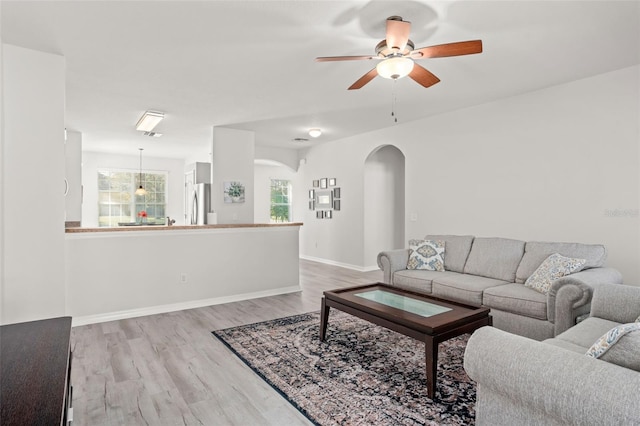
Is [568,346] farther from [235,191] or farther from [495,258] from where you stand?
[235,191]

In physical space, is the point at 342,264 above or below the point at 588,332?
below

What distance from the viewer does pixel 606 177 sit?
12.2 feet

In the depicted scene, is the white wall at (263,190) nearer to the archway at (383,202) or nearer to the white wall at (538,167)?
the archway at (383,202)

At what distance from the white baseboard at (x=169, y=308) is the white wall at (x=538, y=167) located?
2.49 metres

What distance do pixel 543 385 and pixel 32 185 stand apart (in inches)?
149

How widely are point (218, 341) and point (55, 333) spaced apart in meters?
1.84

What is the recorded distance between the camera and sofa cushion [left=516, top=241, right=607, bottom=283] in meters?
3.32

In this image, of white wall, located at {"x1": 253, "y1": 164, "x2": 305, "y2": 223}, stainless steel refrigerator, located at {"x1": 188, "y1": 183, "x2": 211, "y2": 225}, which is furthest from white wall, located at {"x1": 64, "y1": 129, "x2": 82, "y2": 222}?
white wall, located at {"x1": 253, "y1": 164, "x2": 305, "y2": 223}

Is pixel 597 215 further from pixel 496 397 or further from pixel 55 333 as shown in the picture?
pixel 55 333

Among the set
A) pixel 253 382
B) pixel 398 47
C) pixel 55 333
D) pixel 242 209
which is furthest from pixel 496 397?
pixel 242 209

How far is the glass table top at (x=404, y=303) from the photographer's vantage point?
9.02 ft

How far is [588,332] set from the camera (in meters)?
2.16

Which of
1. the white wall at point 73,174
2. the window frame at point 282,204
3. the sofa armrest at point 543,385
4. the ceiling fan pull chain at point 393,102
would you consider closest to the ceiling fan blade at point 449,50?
the ceiling fan pull chain at point 393,102

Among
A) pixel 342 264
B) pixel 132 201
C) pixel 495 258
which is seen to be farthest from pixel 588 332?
pixel 132 201
